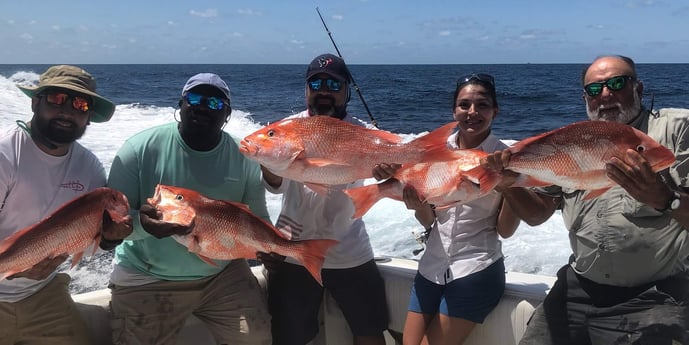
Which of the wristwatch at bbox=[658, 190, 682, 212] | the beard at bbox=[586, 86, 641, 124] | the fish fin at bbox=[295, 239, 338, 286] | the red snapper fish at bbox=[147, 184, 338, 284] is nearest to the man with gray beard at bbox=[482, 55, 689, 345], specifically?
the beard at bbox=[586, 86, 641, 124]

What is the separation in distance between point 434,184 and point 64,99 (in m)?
→ 2.33

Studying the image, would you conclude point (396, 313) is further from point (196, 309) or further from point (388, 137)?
point (388, 137)

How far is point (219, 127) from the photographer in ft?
11.8

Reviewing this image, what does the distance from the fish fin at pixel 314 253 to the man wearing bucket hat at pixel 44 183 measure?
1.11 metres

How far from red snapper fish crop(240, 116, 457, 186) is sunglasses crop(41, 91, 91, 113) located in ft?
4.20

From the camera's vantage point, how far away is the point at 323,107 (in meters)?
3.66

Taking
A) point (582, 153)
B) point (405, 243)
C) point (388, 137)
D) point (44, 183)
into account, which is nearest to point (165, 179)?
point (44, 183)

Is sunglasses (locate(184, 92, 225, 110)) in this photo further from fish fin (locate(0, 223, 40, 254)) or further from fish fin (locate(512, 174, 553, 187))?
fish fin (locate(512, 174, 553, 187))

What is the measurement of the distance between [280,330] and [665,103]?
28548 mm

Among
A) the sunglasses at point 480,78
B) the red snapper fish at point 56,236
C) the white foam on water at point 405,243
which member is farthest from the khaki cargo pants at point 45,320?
the sunglasses at point 480,78

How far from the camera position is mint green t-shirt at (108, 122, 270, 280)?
3.46 metres

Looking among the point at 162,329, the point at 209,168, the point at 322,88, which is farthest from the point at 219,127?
the point at 162,329

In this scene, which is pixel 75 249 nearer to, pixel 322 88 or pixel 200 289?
pixel 200 289

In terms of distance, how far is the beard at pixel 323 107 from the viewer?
3.65m
